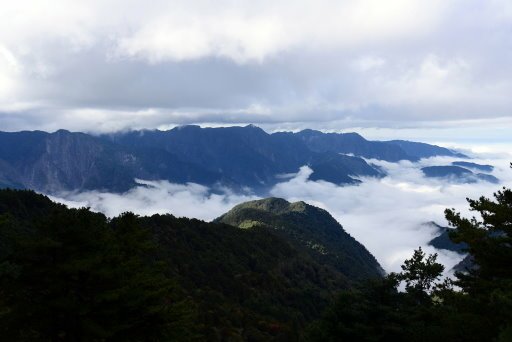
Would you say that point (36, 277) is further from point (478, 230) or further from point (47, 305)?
point (478, 230)

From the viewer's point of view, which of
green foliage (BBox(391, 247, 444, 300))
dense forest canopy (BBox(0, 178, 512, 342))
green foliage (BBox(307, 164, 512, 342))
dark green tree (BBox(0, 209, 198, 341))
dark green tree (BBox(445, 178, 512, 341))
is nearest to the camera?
dark green tree (BBox(0, 209, 198, 341))

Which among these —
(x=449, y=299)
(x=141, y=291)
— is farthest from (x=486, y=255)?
(x=141, y=291)

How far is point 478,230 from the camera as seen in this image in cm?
2680

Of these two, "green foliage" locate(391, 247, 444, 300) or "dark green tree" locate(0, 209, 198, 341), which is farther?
"green foliage" locate(391, 247, 444, 300)

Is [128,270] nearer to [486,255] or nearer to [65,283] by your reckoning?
[65,283]

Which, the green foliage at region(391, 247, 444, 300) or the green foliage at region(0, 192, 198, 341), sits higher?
the green foliage at region(0, 192, 198, 341)

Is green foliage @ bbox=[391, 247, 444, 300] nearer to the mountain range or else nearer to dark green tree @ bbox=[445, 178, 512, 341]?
the mountain range

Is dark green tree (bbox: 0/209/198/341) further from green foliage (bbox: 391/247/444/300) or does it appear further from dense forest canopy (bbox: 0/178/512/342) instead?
green foliage (bbox: 391/247/444/300)

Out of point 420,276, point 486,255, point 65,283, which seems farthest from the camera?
point 420,276

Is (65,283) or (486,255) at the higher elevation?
(486,255)

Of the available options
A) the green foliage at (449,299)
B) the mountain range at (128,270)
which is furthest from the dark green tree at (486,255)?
the mountain range at (128,270)

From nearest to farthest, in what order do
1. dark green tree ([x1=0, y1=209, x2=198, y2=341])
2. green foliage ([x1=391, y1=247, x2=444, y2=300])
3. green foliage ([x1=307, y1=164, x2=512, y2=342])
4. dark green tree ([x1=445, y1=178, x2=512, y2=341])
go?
dark green tree ([x1=0, y1=209, x2=198, y2=341]) < dark green tree ([x1=445, y1=178, x2=512, y2=341]) < green foliage ([x1=307, y1=164, x2=512, y2=342]) < green foliage ([x1=391, y1=247, x2=444, y2=300])

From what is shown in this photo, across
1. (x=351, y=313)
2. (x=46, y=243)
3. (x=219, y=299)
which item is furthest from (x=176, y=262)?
(x=46, y=243)

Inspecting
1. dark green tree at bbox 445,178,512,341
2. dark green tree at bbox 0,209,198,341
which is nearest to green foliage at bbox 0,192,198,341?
dark green tree at bbox 0,209,198,341
